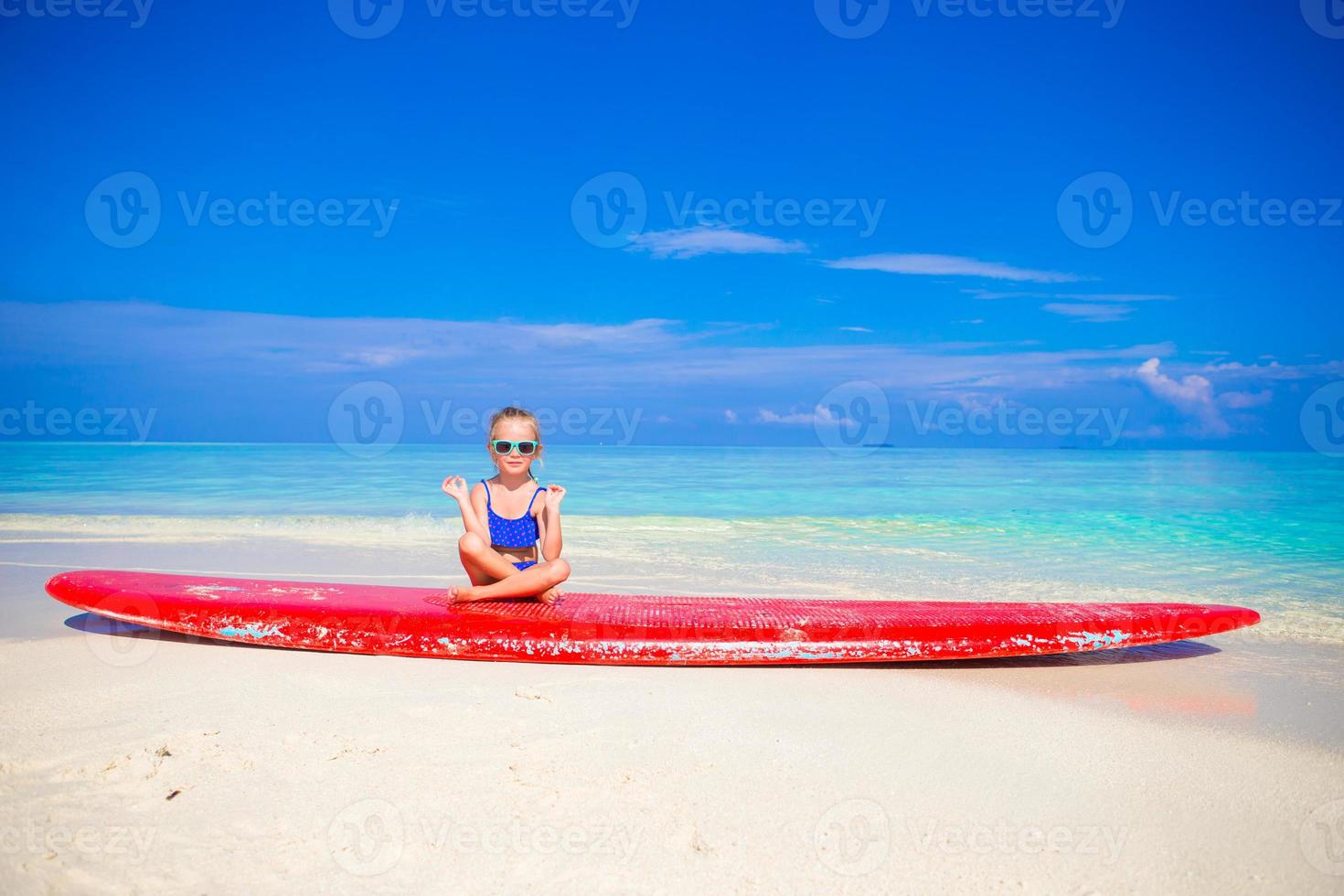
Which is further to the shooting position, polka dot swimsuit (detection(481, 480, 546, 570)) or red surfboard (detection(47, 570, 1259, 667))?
polka dot swimsuit (detection(481, 480, 546, 570))

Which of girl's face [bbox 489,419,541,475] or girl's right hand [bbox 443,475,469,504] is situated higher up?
girl's face [bbox 489,419,541,475]

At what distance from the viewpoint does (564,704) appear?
10.7ft

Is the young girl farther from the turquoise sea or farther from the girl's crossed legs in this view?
the turquoise sea

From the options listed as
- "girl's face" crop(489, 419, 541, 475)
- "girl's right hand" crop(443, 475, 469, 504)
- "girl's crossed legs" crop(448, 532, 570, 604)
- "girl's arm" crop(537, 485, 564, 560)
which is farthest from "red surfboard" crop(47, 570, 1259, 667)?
"girl's face" crop(489, 419, 541, 475)

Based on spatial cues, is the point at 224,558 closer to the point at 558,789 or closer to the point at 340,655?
the point at 340,655

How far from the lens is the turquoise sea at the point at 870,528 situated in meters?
6.66

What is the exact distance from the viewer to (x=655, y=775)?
2570 millimetres

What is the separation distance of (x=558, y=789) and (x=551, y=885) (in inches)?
18.7

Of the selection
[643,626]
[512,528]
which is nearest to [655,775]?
[643,626]

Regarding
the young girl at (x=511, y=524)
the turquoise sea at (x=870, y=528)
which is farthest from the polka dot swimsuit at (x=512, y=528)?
the turquoise sea at (x=870, y=528)

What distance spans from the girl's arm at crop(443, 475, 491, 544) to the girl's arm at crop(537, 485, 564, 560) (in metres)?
0.29

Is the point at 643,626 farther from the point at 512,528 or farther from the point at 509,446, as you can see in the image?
the point at 509,446

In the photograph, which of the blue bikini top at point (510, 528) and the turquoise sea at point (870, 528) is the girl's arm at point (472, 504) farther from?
the turquoise sea at point (870, 528)

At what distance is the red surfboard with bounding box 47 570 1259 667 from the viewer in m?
3.81
